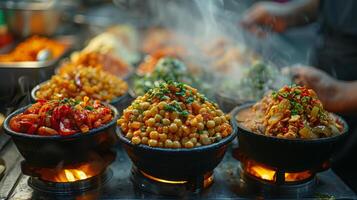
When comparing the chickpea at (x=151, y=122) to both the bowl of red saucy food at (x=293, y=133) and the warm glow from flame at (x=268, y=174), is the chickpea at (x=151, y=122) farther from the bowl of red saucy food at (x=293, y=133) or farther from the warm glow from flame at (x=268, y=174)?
the warm glow from flame at (x=268, y=174)

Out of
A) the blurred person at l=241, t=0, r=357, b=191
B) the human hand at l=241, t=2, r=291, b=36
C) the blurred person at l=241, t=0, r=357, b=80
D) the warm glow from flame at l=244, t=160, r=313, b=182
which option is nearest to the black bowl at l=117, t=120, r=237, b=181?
the warm glow from flame at l=244, t=160, r=313, b=182

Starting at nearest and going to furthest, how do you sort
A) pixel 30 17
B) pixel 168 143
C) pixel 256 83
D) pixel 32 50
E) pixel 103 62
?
pixel 168 143 < pixel 256 83 < pixel 103 62 < pixel 32 50 < pixel 30 17

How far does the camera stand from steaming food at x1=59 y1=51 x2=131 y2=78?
4.12m

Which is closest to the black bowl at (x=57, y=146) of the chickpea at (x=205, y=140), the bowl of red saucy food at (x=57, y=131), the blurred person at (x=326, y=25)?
the bowl of red saucy food at (x=57, y=131)

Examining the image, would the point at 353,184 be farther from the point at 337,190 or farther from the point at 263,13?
the point at 263,13

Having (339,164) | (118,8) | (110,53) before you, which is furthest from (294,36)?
(110,53)

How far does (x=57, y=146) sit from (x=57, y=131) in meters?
0.08

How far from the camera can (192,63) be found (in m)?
4.48

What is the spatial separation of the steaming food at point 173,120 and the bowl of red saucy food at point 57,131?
18 cm

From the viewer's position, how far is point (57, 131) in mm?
2459

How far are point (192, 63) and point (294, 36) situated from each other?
164 inches

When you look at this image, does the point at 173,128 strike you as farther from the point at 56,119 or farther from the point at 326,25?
the point at 326,25

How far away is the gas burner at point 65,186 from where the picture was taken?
261 cm

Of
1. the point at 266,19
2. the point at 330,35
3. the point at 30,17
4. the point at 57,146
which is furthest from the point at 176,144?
the point at 30,17
